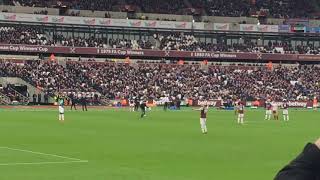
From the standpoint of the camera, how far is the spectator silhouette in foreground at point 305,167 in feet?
9.09

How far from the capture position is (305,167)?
2.77 m

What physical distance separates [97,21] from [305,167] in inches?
3899

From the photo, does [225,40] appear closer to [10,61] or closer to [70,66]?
[70,66]

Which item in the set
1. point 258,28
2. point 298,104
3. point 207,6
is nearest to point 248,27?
point 258,28

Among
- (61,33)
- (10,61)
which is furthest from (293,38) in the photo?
(10,61)

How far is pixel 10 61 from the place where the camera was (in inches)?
3561

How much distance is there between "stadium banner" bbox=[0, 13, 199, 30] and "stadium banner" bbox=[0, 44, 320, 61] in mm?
4561

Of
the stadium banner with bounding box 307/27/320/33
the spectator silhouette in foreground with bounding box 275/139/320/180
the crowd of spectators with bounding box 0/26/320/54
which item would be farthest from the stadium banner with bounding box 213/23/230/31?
the spectator silhouette in foreground with bounding box 275/139/320/180

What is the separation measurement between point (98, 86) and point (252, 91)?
76.3ft

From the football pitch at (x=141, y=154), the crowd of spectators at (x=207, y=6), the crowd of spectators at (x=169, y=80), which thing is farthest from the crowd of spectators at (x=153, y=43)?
the football pitch at (x=141, y=154)

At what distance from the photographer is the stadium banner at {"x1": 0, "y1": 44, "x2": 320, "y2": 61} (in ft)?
306

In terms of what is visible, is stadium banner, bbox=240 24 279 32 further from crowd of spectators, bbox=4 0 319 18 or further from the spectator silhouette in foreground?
the spectator silhouette in foreground

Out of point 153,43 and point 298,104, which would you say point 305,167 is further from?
point 153,43

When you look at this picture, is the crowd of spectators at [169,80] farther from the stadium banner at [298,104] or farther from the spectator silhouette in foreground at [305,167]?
the spectator silhouette in foreground at [305,167]
